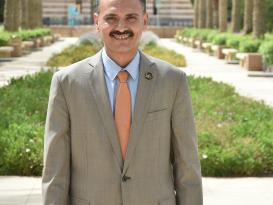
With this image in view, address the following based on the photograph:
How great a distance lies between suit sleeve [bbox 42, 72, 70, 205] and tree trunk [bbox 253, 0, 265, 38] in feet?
94.9

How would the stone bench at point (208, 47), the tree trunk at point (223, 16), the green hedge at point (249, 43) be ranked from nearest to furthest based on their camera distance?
the green hedge at point (249, 43) < the stone bench at point (208, 47) < the tree trunk at point (223, 16)

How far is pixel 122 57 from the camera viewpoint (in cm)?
303

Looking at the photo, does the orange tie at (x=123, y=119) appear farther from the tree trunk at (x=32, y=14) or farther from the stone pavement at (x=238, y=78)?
the tree trunk at (x=32, y=14)

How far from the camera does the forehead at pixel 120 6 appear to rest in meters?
2.95

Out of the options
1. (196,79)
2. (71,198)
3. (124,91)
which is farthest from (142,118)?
(196,79)

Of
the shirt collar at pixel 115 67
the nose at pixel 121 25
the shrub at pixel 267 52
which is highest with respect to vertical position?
the nose at pixel 121 25

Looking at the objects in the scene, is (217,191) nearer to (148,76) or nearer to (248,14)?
(148,76)

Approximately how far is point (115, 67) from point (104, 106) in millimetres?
169

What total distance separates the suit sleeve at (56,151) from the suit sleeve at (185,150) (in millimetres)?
427

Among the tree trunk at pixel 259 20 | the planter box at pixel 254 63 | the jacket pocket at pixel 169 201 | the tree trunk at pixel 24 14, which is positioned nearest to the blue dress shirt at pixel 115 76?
the jacket pocket at pixel 169 201

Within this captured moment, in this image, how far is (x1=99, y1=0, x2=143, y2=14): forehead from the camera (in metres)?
2.95

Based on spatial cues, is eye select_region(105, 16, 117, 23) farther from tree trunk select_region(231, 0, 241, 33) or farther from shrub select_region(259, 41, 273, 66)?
tree trunk select_region(231, 0, 241, 33)

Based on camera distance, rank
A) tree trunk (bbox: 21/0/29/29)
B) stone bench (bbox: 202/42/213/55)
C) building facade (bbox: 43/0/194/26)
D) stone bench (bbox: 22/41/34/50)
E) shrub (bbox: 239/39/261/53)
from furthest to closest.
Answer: building facade (bbox: 43/0/194/26) → tree trunk (bbox: 21/0/29/29) → stone bench (bbox: 202/42/213/55) → stone bench (bbox: 22/41/34/50) → shrub (bbox: 239/39/261/53)

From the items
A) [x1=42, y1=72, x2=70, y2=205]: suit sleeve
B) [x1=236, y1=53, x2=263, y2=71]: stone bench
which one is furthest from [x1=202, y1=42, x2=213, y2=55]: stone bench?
[x1=42, y1=72, x2=70, y2=205]: suit sleeve
